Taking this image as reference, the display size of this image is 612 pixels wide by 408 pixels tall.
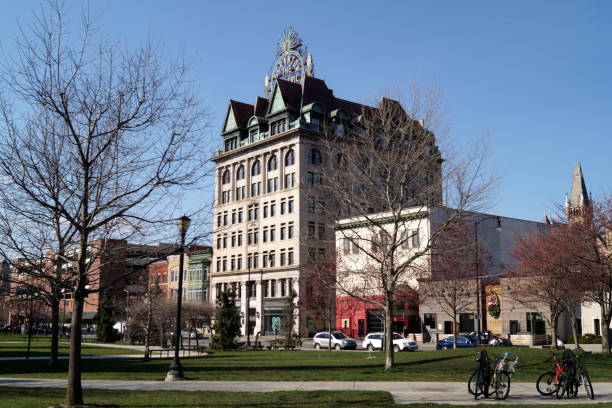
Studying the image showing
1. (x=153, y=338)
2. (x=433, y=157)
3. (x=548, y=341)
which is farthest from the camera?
(x=153, y=338)

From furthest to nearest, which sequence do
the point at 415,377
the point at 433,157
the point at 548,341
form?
the point at 548,341 → the point at 433,157 → the point at 415,377

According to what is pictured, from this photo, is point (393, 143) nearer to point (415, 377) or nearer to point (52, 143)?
point (415, 377)

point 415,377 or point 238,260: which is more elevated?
point 238,260

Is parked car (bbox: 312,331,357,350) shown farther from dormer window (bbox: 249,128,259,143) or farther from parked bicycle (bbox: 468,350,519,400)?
dormer window (bbox: 249,128,259,143)

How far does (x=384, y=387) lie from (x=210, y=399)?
574 centimetres

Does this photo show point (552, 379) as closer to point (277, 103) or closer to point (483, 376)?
point (483, 376)

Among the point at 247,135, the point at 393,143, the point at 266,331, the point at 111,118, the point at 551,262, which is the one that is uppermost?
the point at 247,135

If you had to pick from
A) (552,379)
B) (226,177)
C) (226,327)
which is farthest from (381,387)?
(226,177)

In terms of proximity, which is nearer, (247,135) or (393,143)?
(393,143)

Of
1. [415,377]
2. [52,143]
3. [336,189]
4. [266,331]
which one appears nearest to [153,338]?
[266,331]

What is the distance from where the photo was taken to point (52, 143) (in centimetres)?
1611

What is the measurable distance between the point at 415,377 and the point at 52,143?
14.5 m

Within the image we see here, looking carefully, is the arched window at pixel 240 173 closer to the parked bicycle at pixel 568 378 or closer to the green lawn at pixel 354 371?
the green lawn at pixel 354 371

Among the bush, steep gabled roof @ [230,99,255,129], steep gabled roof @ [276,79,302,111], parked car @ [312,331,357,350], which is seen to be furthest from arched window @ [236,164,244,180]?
the bush
